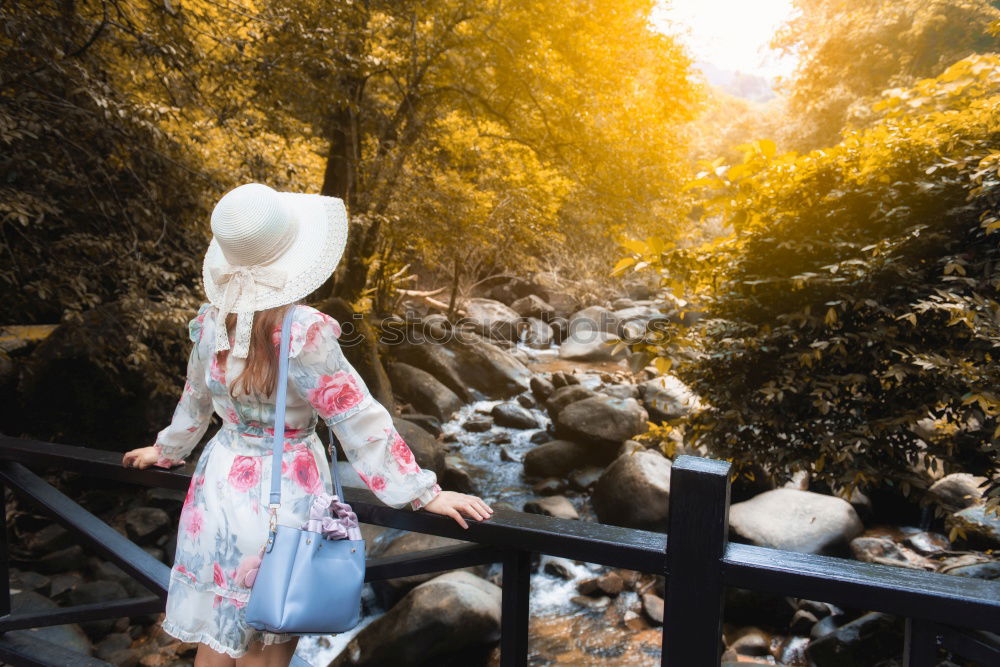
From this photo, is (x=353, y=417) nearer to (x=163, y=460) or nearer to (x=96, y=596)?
(x=163, y=460)

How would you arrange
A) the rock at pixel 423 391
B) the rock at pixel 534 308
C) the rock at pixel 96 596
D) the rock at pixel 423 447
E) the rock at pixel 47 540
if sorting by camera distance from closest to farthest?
the rock at pixel 96 596 → the rock at pixel 47 540 → the rock at pixel 423 447 → the rock at pixel 423 391 → the rock at pixel 534 308

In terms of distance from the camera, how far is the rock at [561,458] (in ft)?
25.4

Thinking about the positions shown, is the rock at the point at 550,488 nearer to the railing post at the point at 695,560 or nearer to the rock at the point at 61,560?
the rock at the point at 61,560

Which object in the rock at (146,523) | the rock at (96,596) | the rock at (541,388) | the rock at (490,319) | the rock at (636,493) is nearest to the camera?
the rock at (96,596)

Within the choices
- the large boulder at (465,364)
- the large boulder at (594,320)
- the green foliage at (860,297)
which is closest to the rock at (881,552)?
the green foliage at (860,297)

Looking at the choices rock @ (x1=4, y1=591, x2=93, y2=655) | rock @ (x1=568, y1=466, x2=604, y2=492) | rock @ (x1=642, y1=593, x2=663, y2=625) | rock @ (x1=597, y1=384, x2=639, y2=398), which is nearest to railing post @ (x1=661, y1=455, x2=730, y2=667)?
→ rock @ (x1=642, y1=593, x2=663, y2=625)

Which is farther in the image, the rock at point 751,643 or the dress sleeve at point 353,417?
the rock at point 751,643

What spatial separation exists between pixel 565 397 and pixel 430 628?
5948mm

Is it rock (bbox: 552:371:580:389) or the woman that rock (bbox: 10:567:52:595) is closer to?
the woman

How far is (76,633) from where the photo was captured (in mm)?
4133

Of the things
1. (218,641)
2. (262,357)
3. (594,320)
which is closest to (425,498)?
(262,357)

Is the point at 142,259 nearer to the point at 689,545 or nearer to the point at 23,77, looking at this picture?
Answer: the point at 23,77

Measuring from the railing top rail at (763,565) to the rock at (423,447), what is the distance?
5379 mm

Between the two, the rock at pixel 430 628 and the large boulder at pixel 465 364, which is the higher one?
the large boulder at pixel 465 364
